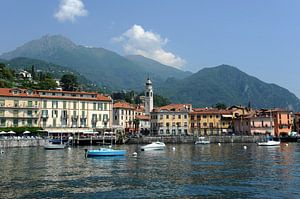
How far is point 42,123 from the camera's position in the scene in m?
109

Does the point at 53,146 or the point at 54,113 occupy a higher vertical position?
the point at 54,113

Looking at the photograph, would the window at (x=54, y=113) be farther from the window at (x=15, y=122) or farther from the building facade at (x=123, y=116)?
the building facade at (x=123, y=116)

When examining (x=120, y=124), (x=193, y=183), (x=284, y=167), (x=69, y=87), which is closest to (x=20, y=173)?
(x=193, y=183)

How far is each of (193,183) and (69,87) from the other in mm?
140990

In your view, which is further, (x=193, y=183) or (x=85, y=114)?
(x=85, y=114)

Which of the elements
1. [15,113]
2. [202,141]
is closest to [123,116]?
[202,141]

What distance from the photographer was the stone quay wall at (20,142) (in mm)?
88500

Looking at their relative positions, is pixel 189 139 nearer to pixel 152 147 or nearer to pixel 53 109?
pixel 152 147

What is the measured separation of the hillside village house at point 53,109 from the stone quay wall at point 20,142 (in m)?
12.1

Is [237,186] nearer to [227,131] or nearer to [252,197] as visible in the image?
[252,197]

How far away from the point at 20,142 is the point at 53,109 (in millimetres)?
19828

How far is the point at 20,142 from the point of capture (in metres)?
92.2

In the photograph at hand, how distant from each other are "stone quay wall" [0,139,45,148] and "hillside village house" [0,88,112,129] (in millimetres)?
12126

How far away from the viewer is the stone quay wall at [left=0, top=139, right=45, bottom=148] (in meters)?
88.5
